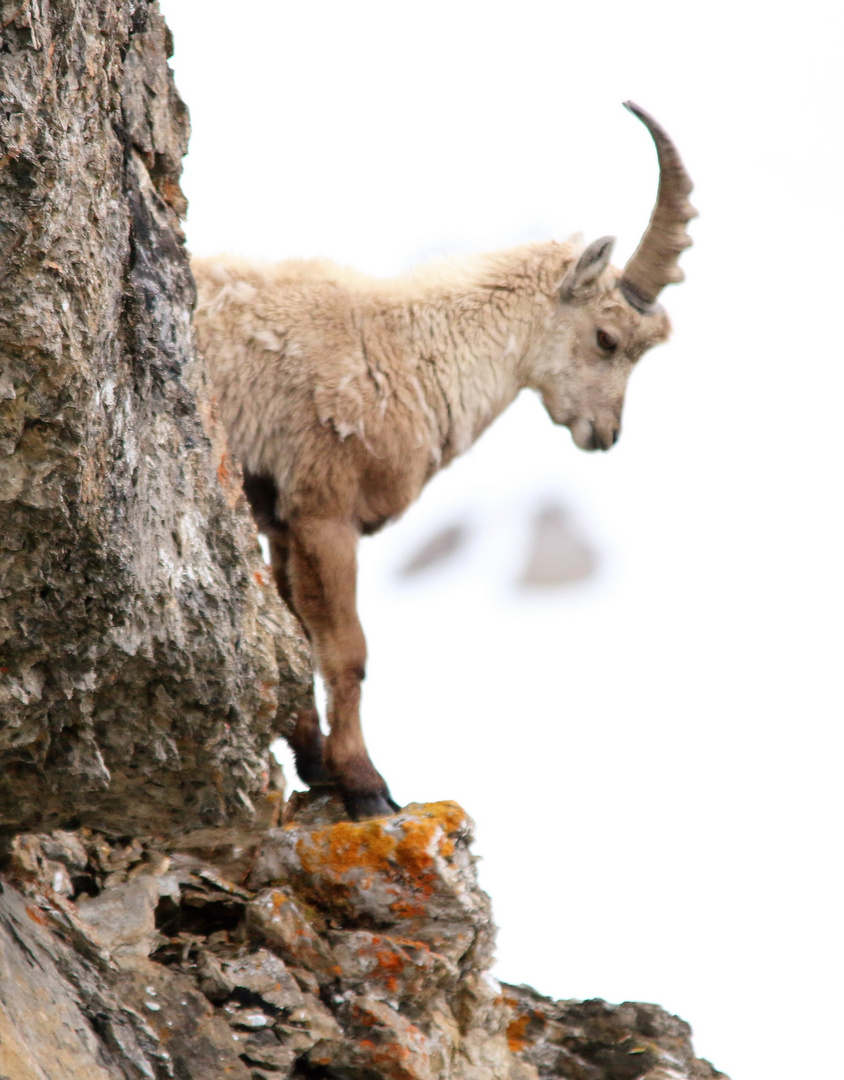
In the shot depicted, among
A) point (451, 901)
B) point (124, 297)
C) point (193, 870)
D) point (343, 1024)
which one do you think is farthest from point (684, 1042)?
point (124, 297)

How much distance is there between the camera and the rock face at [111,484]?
202cm

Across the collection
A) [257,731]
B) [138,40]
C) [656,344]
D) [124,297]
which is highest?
[656,344]

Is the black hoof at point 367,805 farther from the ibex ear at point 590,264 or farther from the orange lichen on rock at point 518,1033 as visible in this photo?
the ibex ear at point 590,264

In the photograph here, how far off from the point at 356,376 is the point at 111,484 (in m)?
3.48

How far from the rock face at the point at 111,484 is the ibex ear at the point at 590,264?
346 cm

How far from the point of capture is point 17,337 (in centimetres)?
204

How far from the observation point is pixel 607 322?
273 inches

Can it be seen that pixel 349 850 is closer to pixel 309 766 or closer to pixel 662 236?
pixel 309 766

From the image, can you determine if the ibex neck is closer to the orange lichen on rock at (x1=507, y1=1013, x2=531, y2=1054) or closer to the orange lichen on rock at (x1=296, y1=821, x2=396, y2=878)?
the orange lichen on rock at (x1=296, y1=821, x2=396, y2=878)

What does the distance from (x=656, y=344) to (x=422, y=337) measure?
176 centimetres

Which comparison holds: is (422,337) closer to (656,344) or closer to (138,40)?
(656,344)

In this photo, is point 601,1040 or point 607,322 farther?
point 607,322

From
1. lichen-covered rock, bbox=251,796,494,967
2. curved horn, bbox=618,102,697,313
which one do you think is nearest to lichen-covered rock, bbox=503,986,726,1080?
lichen-covered rock, bbox=251,796,494,967

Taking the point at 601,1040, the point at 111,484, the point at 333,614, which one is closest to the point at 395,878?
the point at 601,1040
